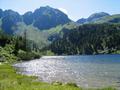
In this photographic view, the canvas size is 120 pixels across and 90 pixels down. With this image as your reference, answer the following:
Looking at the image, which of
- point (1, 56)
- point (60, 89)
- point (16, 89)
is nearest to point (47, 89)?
point (60, 89)

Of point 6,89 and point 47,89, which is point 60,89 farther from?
point 6,89

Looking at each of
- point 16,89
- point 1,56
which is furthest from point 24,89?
point 1,56

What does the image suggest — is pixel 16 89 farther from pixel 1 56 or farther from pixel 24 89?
pixel 1 56

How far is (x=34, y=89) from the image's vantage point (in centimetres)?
4188

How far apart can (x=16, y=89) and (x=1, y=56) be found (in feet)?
504

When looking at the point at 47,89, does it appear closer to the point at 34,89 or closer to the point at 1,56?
the point at 34,89

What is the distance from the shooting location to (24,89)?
4050cm

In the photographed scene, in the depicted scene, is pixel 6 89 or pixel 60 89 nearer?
pixel 6 89

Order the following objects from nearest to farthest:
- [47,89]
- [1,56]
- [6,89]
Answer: [6,89] < [47,89] < [1,56]

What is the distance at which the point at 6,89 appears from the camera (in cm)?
3941

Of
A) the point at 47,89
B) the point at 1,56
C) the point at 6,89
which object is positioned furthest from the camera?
the point at 1,56

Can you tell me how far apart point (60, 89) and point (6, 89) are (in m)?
9.42

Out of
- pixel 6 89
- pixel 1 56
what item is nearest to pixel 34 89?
pixel 6 89

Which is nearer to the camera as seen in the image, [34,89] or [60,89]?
[34,89]
